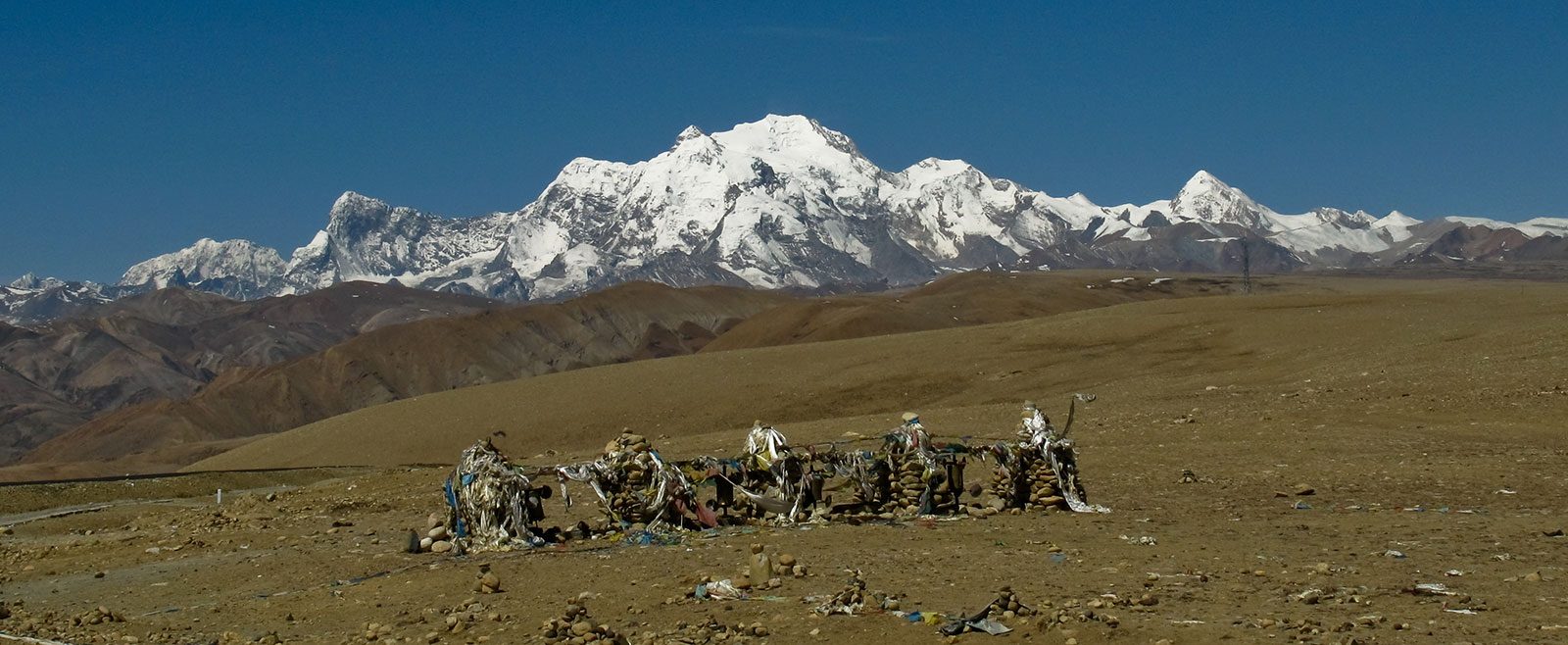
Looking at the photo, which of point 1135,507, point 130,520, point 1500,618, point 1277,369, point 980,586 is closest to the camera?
point 1500,618

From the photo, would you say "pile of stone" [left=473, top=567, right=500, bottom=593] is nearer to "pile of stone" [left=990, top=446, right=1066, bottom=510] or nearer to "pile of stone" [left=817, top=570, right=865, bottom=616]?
"pile of stone" [left=817, top=570, right=865, bottom=616]

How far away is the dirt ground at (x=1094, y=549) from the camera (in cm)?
1317

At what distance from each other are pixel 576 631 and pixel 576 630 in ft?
0.03

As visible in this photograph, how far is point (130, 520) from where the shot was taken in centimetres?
2881

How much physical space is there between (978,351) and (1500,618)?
4473cm

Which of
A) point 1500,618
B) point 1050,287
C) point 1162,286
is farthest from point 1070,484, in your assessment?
point 1162,286

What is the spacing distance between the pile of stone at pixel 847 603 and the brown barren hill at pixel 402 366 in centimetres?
8159

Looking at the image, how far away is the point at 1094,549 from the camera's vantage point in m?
16.8

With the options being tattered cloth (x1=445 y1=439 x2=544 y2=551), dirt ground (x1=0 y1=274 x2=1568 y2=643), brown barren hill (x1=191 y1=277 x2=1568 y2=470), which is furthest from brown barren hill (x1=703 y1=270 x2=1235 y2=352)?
tattered cloth (x1=445 y1=439 x2=544 y2=551)

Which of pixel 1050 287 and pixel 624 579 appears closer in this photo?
pixel 624 579

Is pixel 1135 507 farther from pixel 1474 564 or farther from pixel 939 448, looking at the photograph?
pixel 1474 564

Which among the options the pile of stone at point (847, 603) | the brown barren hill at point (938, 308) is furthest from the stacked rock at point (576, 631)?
the brown barren hill at point (938, 308)

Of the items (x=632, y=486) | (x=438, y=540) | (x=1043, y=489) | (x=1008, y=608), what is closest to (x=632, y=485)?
(x=632, y=486)

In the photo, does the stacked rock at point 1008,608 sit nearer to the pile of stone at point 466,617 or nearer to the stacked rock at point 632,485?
the pile of stone at point 466,617
